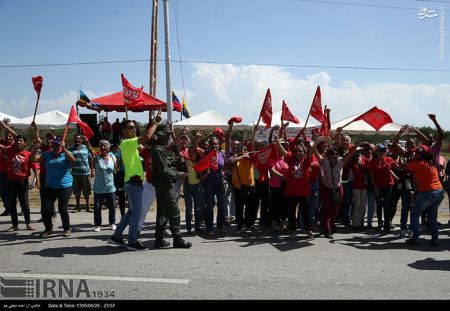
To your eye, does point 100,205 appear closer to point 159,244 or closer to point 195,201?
point 195,201

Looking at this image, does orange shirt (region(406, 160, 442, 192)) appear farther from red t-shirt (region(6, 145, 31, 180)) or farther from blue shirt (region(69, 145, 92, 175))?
blue shirt (region(69, 145, 92, 175))

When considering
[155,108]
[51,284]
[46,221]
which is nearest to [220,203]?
[46,221]

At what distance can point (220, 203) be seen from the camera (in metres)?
7.96

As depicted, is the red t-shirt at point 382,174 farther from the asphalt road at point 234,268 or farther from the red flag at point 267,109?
the red flag at point 267,109

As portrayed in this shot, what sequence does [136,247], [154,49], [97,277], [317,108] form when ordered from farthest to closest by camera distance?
[154,49] < [317,108] < [136,247] < [97,277]

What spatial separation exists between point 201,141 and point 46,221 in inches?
123

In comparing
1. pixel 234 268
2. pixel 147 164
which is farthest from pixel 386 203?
pixel 147 164

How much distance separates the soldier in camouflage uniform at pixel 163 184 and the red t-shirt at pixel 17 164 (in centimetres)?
301

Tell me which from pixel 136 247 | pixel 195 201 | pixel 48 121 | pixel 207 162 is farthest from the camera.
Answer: pixel 48 121

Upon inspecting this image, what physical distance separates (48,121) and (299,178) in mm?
22167

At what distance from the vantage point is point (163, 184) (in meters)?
6.64

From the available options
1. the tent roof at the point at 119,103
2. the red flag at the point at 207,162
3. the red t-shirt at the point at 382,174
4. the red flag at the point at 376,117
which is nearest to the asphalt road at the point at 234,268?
the red t-shirt at the point at 382,174
